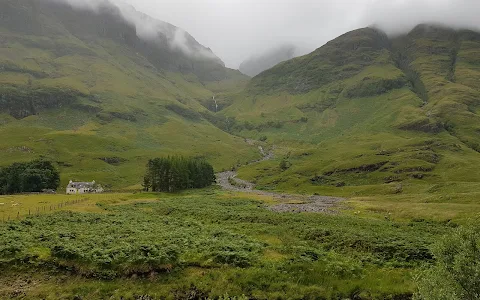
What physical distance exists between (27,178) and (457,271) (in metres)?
159

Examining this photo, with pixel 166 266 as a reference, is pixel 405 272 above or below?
below

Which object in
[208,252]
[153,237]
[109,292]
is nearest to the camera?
[109,292]

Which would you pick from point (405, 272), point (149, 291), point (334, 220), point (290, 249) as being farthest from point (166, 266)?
point (334, 220)

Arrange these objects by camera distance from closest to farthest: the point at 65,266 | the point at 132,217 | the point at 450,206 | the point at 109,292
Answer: the point at 109,292 → the point at 65,266 → the point at 132,217 → the point at 450,206

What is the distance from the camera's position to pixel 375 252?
38562 millimetres

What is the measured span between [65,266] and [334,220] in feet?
150

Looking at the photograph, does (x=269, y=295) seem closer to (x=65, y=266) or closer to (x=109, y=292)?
(x=109, y=292)

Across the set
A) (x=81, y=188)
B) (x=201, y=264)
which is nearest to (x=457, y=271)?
(x=201, y=264)

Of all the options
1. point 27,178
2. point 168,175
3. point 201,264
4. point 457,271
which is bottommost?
point 201,264

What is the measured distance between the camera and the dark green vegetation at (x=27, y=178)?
456ft

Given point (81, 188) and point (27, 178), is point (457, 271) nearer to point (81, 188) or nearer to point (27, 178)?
point (27, 178)

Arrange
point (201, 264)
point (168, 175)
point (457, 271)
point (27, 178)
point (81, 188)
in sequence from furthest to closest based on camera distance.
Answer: point (81, 188)
point (168, 175)
point (27, 178)
point (201, 264)
point (457, 271)

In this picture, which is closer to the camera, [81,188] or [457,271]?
[457,271]

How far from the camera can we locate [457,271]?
21.0 meters
